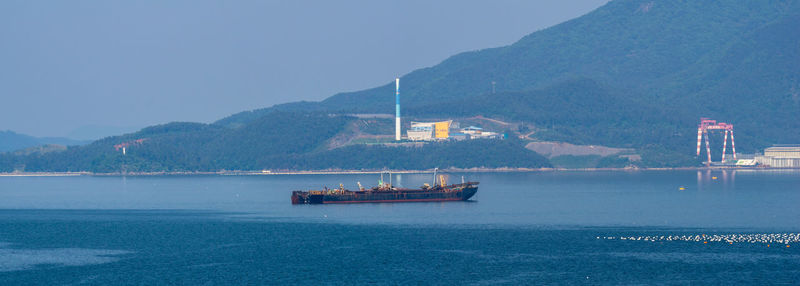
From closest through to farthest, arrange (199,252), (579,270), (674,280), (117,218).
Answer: (674,280), (579,270), (199,252), (117,218)

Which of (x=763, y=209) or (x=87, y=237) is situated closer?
(x=87, y=237)

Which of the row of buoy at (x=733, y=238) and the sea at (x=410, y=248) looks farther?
the row of buoy at (x=733, y=238)

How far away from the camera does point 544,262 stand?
119 meters

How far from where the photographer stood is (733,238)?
454ft

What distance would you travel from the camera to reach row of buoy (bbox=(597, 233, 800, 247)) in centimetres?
13500

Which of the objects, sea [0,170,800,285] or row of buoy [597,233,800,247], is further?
row of buoy [597,233,800,247]

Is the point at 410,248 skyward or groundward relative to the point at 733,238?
groundward

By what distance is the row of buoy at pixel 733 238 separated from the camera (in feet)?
443

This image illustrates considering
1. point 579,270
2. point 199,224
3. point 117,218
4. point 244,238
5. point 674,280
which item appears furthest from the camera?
point 117,218

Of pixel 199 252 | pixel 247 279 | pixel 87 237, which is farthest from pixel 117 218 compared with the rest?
pixel 247 279

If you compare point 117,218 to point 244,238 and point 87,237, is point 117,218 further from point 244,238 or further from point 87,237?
point 244,238

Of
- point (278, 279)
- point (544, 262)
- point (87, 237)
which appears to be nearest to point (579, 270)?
point (544, 262)

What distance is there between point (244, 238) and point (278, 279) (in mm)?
38112

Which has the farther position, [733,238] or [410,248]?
[733,238]
